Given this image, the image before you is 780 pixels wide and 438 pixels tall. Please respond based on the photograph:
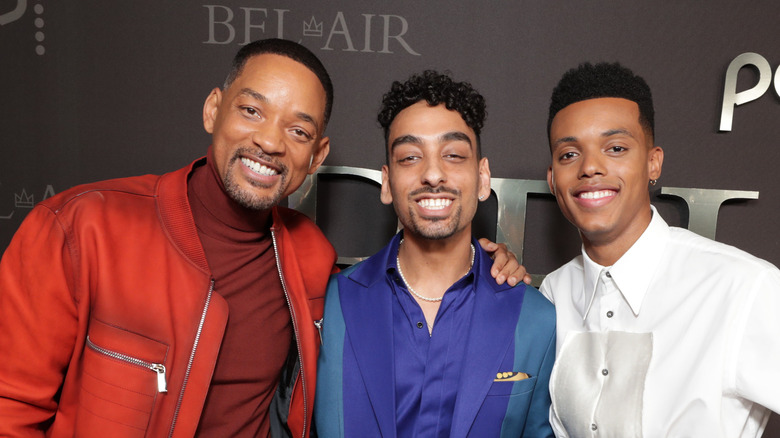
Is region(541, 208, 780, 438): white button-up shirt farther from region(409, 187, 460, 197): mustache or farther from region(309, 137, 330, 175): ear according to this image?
region(309, 137, 330, 175): ear

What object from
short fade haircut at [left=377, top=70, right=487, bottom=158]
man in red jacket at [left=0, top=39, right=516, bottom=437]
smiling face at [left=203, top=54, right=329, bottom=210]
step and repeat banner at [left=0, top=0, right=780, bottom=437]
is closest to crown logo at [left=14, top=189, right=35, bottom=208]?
step and repeat banner at [left=0, top=0, right=780, bottom=437]

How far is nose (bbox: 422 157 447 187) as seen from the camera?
1672 millimetres

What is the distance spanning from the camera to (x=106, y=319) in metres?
1.31

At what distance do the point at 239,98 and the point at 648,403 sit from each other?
1606 millimetres

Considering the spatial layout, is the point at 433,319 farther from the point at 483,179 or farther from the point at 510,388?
the point at 483,179

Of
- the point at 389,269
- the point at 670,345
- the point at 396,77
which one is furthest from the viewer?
the point at 396,77

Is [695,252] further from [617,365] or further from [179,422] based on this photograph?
[179,422]

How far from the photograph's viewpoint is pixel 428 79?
1.87 meters

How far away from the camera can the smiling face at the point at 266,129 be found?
1.53 m

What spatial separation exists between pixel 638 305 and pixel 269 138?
1305mm

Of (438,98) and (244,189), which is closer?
(244,189)

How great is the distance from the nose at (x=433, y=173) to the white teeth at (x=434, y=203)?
0.06 metres

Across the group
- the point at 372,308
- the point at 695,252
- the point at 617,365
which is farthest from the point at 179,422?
the point at 695,252

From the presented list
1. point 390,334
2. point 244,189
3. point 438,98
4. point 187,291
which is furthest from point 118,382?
point 438,98
